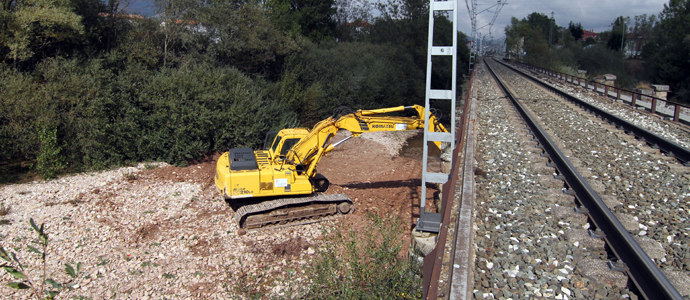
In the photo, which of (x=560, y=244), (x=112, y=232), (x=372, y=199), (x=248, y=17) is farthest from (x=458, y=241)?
(x=248, y=17)

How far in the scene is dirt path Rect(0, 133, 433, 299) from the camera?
7516 mm

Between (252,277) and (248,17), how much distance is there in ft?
49.5

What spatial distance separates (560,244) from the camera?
5.61 meters

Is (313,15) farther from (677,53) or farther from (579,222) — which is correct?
(677,53)

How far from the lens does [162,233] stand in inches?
374

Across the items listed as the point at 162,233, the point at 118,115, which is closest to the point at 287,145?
the point at 162,233

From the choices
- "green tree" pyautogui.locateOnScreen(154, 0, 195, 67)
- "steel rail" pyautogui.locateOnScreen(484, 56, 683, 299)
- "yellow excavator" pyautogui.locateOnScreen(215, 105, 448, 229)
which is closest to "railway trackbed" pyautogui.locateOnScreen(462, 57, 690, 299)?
"steel rail" pyautogui.locateOnScreen(484, 56, 683, 299)

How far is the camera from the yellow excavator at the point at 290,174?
9.74m

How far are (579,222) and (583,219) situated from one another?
0.12 m

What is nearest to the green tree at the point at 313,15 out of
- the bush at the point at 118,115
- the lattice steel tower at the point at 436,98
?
the bush at the point at 118,115

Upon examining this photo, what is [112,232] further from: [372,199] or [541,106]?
[541,106]

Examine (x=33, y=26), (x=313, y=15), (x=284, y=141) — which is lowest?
(x=284, y=141)

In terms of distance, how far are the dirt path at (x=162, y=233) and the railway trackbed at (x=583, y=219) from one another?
3.08 meters

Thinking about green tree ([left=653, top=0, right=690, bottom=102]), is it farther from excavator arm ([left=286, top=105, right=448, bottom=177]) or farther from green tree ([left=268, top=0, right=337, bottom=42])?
excavator arm ([left=286, top=105, right=448, bottom=177])
